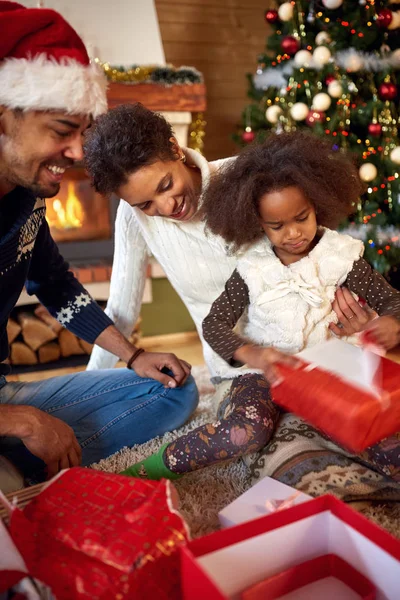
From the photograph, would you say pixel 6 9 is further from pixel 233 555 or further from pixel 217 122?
pixel 217 122

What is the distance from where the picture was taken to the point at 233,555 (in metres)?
0.80

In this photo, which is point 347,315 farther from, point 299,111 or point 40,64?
point 299,111

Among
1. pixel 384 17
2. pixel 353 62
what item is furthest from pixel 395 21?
pixel 353 62

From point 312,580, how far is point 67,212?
248cm

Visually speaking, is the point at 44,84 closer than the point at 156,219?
Yes

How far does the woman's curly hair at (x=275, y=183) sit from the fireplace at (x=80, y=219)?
61.4 inches

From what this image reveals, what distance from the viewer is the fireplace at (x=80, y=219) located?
2.96m

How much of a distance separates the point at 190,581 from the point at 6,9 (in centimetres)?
111

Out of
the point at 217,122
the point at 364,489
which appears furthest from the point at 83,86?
the point at 217,122

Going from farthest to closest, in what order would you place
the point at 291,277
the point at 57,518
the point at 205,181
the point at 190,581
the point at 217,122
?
the point at 217,122, the point at 205,181, the point at 291,277, the point at 57,518, the point at 190,581

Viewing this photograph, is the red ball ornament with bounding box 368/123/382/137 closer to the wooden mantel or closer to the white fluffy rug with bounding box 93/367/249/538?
the wooden mantel

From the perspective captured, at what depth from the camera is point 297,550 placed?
86 cm

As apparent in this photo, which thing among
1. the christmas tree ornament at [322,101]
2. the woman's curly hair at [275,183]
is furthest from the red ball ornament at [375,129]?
the woman's curly hair at [275,183]

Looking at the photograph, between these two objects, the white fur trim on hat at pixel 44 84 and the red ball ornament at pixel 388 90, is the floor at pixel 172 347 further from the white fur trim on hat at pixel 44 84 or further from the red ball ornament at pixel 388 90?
the white fur trim on hat at pixel 44 84
